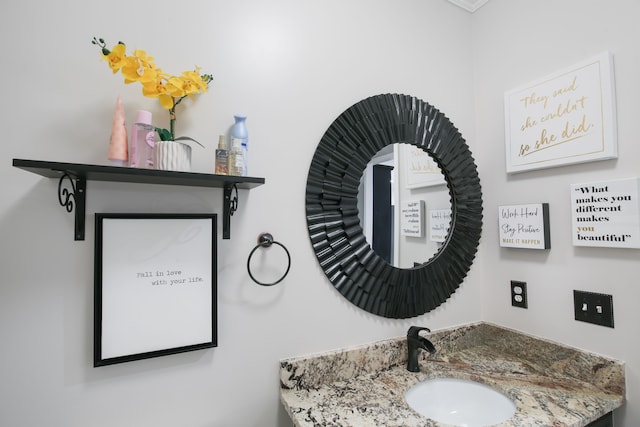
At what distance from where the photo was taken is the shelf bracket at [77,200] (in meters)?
0.88

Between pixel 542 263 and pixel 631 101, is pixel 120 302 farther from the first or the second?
pixel 631 101

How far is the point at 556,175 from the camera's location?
1.34 meters

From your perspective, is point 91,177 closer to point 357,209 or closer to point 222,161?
point 222,161

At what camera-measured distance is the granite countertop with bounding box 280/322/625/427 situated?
3.25 ft

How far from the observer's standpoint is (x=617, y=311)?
1155 mm

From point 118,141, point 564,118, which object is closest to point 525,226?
point 564,118

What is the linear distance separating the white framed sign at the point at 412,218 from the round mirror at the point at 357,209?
127 mm

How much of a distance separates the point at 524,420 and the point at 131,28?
172 centimetres

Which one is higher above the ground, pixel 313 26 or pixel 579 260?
pixel 313 26

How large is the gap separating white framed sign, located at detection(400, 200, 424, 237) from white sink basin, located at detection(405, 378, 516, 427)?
2.02 ft

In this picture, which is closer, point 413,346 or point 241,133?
point 241,133

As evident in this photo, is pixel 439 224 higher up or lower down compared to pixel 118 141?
lower down

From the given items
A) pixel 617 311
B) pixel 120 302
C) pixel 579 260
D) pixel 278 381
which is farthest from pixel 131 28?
pixel 617 311

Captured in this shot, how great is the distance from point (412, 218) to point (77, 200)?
1.25 meters
